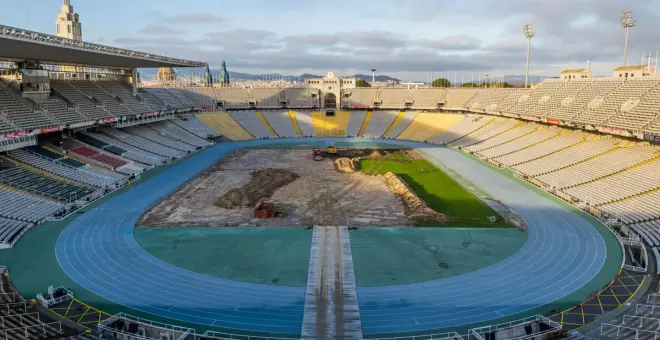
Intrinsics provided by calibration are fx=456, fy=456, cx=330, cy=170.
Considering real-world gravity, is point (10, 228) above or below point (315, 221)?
above

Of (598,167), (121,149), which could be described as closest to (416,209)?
(598,167)

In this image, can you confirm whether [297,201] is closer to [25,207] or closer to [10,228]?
[10,228]

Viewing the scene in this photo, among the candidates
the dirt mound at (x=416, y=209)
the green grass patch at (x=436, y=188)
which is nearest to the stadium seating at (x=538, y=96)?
the green grass patch at (x=436, y=188)

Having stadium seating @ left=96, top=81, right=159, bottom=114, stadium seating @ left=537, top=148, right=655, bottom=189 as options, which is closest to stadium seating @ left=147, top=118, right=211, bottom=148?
stadium seating @ left=96, top=81, right=159, bottom=114

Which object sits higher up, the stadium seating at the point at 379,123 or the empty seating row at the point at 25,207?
the stadium seating at the point at 379,123

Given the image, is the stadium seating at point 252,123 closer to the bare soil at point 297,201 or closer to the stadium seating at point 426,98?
the bare soil at point 297,201

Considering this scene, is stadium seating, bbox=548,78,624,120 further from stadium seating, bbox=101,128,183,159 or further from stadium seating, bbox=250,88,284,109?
stadium seating, bbox=250,88,284,109

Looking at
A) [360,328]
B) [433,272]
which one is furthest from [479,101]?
[360,328]
